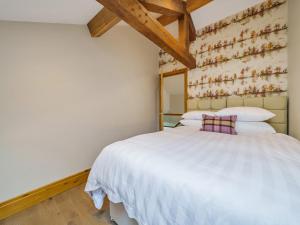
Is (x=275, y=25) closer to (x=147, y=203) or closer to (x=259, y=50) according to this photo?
(x=259, y=50)

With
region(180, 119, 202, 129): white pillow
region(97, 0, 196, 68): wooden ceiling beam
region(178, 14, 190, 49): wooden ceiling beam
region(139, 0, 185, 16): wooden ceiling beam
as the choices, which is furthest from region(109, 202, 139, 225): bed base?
region(178, 14, 190, 49): wooden ceiling beam

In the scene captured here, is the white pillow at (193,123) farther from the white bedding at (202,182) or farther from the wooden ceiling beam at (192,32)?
the wooden ceiling beam at (192,32)

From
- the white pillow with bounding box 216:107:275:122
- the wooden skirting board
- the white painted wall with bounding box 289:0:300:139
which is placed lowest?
the wooden skirting board

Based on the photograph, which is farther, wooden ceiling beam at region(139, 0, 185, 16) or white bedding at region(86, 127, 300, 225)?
wooden ceiling beam at region(139, 0, 185, 16)

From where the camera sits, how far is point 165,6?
2.03m

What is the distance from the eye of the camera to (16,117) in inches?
65.7

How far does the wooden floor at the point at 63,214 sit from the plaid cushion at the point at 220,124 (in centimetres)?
159

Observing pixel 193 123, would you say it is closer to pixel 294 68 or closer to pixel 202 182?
pixel 294 68

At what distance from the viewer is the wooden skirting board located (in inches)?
63.2

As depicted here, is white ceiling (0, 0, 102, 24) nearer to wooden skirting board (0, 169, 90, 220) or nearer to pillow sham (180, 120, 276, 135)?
wooden skirting board (0, 169, 90, 220)

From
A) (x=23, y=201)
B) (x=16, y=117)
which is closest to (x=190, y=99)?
(x=16, y=117)

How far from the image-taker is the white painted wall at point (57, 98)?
1.64m

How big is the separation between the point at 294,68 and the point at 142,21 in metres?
1.89

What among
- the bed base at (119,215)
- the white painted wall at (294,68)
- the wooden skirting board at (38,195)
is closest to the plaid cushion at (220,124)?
the white painted wall at (294,68)
